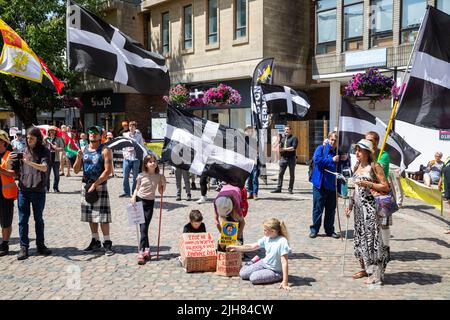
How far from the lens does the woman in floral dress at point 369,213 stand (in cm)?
550

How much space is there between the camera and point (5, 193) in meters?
6.78

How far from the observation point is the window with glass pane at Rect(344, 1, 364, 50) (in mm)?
20750

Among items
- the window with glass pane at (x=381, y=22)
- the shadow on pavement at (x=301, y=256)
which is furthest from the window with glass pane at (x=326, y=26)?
the shadow on pavement at (x=301, y=256)

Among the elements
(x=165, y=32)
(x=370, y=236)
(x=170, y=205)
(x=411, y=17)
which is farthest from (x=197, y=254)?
(x=165, y=32)

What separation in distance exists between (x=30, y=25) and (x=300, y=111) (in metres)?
17.3

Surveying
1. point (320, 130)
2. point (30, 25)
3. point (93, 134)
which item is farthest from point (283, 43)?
point (93, 134)

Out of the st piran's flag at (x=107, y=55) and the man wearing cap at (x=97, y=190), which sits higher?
the st piran's flag at (x=107, y=55)

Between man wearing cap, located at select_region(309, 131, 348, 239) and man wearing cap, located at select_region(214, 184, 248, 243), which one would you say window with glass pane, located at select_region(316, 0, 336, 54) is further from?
man wearing cap, located at select_region(214, 184, 248, 243)

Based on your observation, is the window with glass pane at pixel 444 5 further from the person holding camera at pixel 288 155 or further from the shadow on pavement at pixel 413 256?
the shadow on pavement at pixel 413 256

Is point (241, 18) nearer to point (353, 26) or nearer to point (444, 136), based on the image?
point (353, 26)

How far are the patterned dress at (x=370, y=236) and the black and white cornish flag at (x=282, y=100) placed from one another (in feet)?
27.8

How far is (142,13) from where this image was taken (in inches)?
1172

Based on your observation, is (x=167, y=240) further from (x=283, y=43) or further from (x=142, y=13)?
(x=142, y=13)

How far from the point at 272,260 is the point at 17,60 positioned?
614 cm
